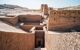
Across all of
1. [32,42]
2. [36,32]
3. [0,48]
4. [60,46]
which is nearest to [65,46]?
[60,46]

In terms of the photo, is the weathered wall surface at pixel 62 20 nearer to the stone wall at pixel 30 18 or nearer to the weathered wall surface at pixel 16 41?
the weathered wall surface at pixel 16 41

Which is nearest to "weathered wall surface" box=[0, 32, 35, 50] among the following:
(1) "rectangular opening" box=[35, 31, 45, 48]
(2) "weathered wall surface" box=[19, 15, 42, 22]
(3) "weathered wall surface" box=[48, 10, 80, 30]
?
(1) "rectangular opening" box=[35, 31, 45, 48]

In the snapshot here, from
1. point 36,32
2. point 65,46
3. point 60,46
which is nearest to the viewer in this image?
point 65,46

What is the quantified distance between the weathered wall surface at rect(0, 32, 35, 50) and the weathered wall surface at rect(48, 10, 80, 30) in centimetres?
165

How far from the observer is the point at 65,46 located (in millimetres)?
5680

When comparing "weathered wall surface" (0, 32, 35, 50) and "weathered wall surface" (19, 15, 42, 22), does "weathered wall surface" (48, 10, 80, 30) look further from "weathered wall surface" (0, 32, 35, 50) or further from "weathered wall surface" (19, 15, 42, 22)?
"weathered wall surface" (19, 15, 42, 22)

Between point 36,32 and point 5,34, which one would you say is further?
point 36,32

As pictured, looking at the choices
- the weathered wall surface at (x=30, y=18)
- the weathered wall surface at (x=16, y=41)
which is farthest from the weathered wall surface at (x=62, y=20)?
the weathered wall surface at (x=30, y=18)

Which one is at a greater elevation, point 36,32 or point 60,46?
point 60,46

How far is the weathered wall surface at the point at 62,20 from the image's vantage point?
10086mm

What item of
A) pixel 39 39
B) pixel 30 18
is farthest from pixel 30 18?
pixel 39 39

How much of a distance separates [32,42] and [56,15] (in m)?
2.39

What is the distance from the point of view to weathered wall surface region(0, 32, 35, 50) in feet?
26.7

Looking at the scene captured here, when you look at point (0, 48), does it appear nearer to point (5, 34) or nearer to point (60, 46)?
point (5, 34)
